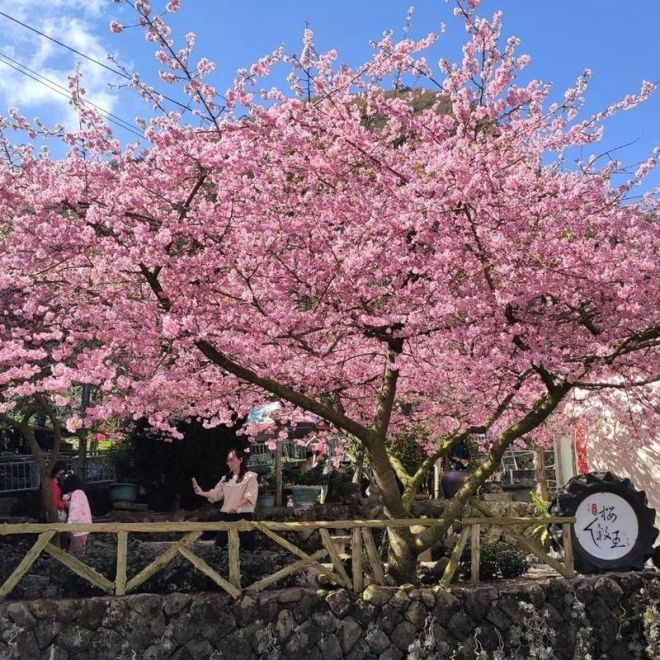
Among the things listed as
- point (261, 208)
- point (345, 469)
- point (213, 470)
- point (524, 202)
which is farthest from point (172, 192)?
point (345, 469)

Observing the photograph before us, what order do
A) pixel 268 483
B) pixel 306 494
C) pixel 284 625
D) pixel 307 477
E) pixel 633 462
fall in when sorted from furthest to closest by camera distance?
pixel 307 477
pixel 268 483
pixel 306 494
pixel 633 462
pixel 284 625

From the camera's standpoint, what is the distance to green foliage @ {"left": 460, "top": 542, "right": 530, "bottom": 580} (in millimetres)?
8352

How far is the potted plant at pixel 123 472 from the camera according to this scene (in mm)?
13641

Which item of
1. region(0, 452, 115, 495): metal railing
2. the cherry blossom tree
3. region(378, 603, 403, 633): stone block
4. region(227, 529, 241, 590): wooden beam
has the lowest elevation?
region(378, 603, 403, 633): stone block

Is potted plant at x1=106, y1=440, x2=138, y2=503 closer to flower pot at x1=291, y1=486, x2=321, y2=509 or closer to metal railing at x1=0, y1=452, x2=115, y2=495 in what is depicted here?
metal railing at x1=0, y1=452, x2=115, y2=495

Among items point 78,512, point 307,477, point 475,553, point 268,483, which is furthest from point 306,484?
point 475,553

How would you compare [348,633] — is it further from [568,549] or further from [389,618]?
[568,549]

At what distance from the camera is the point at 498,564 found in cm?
850

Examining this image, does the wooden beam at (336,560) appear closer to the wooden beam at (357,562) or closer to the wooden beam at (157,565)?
the wooden beam at (357,562)

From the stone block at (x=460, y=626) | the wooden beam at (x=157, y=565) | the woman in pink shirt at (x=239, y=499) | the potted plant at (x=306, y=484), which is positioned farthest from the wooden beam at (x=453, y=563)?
the potted plant at (x=306, y=484)

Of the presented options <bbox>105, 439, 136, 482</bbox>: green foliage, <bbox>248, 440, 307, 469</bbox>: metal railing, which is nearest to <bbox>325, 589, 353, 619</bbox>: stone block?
<bbox>105, 439, 136, 482</bbox>: green foliage

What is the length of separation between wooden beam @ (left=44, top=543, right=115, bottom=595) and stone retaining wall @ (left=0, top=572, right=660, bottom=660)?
7.0 inches

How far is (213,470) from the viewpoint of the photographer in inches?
531

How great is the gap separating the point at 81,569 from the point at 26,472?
909 centimetres
